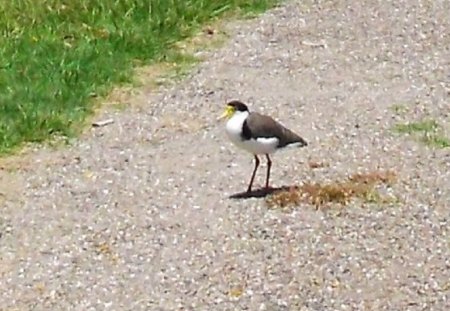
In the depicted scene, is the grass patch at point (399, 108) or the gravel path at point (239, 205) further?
the grass patch at point (399, 108)

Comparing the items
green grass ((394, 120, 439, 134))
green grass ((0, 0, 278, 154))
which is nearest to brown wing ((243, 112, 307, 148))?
green grass ((394, 120, 439, 134))

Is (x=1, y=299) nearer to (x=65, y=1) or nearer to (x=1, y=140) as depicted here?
(x=1, y=140)

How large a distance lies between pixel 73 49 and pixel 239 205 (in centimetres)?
368

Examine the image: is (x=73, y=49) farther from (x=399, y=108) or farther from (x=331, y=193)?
(x=331, y=193)

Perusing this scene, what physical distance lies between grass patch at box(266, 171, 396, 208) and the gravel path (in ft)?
0.29

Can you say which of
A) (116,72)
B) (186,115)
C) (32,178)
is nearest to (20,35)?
(116,72)

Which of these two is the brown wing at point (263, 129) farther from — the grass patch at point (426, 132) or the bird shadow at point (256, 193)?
the grass patch at point (426, 132)

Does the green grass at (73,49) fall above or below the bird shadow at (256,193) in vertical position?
below

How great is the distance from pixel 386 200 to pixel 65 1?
17.8 ft

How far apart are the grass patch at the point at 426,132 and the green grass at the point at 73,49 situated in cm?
231

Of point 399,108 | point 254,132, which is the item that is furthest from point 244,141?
point 399,108

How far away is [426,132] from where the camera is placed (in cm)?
932

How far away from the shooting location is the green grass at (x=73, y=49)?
31.8 feet

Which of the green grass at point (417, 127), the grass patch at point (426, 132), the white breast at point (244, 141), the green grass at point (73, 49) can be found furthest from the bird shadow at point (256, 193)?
the green grass at point (73, 49)
